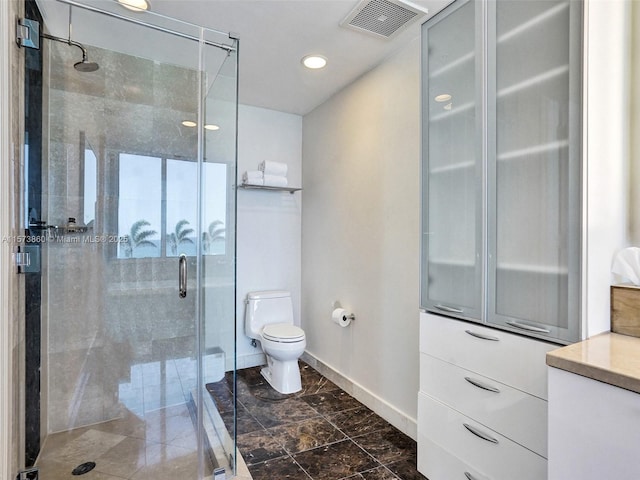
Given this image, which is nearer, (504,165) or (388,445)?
(504,165)

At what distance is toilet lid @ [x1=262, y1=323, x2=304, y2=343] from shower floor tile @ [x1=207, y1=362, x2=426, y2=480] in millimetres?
458

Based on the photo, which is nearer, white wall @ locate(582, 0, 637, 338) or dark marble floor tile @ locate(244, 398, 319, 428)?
white wall @ locate(582, 0, 637, 338)

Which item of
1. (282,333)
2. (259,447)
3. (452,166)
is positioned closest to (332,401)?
(282,333)

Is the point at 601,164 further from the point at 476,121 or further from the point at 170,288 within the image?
the point at 170,288

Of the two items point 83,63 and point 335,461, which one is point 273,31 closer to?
point 83,63

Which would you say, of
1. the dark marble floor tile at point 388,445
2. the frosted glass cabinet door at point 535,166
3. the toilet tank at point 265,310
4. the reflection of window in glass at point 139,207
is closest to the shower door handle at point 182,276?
the reflection of window in glass at point 139,207

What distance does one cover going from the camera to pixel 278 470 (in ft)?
6.12

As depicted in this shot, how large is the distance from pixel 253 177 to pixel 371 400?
6.90ft

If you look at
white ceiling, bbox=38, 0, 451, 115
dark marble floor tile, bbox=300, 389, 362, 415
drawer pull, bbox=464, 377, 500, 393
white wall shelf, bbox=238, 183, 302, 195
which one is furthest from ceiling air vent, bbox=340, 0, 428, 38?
dark marble floor tile, bbox=300, 389, 362, 415

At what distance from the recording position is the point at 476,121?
5.15 ft

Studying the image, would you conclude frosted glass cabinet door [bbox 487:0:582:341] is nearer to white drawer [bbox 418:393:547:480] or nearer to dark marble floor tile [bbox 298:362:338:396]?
white drawer [bbox 418:393:547:480]

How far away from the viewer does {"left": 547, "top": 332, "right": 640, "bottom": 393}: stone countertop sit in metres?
0.93

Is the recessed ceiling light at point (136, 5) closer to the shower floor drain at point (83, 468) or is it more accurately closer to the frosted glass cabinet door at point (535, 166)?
the frosted glass cabinet door at point (535, 166)

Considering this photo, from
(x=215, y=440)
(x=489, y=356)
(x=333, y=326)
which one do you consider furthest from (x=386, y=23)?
(x=215, y=440)
